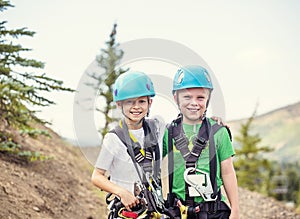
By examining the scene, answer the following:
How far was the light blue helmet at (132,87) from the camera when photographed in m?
3.59

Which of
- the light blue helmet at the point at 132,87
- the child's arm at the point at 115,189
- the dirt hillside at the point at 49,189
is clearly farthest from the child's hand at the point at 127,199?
the dirt hillside at the point at 49,189

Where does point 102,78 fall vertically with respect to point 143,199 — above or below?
above

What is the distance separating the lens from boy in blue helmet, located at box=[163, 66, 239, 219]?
3645mm

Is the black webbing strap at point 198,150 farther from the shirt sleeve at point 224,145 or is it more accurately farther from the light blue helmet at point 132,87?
the light blue helmet at point 132,87

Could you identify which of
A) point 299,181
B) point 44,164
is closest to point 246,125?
point 44,164

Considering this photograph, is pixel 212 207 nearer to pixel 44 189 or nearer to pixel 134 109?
pixel 134 109

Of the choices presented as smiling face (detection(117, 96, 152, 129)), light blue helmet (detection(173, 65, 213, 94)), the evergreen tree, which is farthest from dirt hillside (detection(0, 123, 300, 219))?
the evergreen tree

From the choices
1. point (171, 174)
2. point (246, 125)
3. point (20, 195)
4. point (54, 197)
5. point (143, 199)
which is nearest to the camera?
point (143, 199)

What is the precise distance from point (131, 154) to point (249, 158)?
Result: 37.7 meters

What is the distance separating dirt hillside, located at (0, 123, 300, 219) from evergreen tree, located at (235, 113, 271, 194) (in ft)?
88.0

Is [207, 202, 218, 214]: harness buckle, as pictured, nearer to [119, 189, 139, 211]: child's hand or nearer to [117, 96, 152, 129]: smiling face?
[119, 189, 139, 211]: child's hand

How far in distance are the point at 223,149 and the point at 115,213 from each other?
1.06 metres

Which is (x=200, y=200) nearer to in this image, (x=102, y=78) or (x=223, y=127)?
(x=223, y=127)

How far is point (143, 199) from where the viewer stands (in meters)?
3.50
